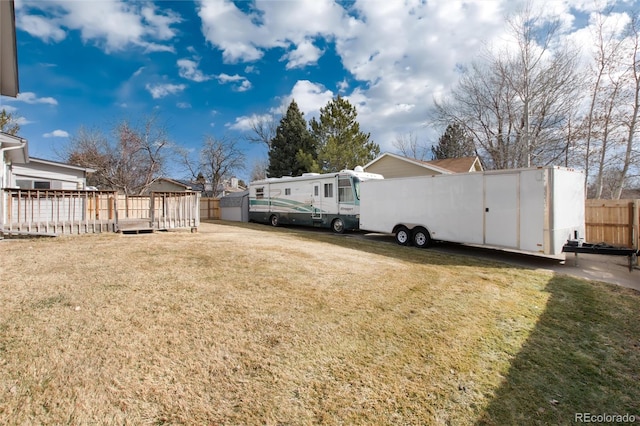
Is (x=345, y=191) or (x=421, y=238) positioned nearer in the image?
(x=421, y=238)

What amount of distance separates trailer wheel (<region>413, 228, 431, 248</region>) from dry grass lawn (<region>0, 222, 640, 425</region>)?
4.44m

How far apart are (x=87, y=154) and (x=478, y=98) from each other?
28.0 m

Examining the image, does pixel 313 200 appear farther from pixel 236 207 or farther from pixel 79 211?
pixel 79 211

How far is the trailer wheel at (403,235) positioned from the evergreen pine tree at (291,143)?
19.4 metres

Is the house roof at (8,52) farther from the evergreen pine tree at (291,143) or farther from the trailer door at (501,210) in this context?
the evergreen pine tree at (291,143)

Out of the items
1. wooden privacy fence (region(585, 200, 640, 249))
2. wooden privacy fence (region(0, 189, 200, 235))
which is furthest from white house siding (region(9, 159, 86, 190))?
wooden privacy fence (region(585, 200, 640, 249))

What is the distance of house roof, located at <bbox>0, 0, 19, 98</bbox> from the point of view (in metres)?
5.66

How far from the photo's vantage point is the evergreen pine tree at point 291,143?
96.9 feet

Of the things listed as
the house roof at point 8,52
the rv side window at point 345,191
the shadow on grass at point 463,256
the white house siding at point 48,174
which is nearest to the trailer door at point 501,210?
the shadow on grass at point 463,256

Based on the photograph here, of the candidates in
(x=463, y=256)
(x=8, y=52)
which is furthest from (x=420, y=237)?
(x=8, y=52)

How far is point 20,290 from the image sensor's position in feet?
13.2

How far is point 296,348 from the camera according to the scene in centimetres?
300

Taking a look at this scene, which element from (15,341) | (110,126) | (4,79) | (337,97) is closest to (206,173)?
(110,126)

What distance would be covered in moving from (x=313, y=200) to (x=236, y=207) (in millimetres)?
7713
